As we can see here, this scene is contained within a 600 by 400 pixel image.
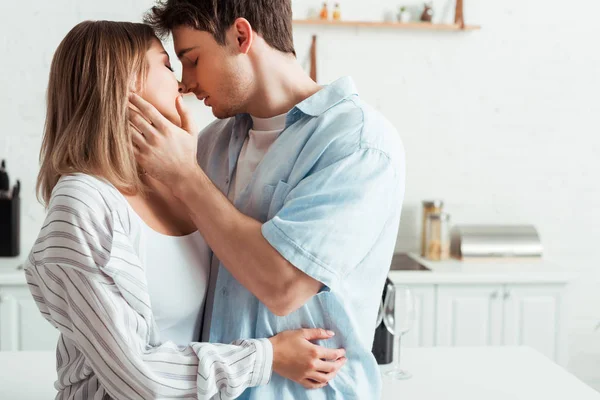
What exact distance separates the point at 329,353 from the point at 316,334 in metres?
0.04

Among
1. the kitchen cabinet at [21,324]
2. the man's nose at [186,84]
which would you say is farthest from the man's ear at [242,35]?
the kitchen cabinet at [21,324]

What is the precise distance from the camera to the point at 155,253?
4.51ft

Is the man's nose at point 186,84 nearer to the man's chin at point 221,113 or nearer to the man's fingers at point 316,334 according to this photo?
the man's chin at point 221,113

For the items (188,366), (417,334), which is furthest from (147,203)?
(417,334)

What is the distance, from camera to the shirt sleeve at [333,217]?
130 centimetres

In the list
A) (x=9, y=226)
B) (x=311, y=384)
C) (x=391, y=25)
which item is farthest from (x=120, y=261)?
(x=391, y=25)

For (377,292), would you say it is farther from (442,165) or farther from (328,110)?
Result: (442,165)

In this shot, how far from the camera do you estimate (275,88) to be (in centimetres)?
162

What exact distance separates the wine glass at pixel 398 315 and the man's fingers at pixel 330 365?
37cm

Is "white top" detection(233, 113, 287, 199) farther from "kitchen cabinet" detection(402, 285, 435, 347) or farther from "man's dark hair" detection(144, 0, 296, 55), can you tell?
"kitchen cabinet" detection(402, 285, 435, 347)

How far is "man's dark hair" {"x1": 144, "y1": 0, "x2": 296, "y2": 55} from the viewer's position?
60.1 inches

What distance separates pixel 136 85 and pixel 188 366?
55 centimetres

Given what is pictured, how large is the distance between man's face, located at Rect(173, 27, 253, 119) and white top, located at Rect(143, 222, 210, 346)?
1.01 feet

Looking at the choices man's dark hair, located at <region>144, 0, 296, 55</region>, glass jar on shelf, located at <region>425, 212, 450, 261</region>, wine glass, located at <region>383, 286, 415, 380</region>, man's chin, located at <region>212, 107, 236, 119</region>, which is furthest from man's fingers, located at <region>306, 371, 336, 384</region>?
glass jar on shelf, located at <region>425, 212, 450, 261</region>
